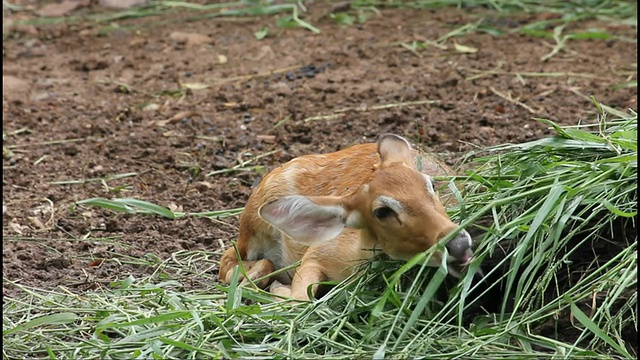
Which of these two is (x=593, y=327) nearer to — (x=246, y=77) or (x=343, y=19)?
(x=246, y=77)

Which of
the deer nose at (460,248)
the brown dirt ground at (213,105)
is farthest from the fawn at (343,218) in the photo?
the brown dirt ground at (213,105)

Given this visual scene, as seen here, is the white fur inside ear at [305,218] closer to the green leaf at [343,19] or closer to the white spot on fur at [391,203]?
the white spot on fur at [391,203]

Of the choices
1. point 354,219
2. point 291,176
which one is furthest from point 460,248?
point 291,176

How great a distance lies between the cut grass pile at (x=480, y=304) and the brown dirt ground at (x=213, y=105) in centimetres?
99

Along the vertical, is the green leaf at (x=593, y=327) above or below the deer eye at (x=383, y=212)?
below

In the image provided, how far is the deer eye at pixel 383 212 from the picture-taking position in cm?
517

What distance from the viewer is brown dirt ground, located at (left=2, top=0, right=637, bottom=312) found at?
7.07 m

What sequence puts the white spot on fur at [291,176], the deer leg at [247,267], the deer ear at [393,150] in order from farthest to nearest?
the white spot on fur at [291,176] < the deer leg at [247,267] < the deer ear at [393,150]

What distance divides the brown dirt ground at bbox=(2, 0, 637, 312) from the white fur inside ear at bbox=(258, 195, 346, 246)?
51.6 inches

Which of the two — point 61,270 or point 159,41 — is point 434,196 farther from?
point 159,41

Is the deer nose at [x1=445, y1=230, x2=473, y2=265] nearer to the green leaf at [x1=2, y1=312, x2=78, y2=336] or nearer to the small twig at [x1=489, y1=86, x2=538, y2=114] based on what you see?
the green leaf at [x1=2, y1=312, x2=78, y2=336]

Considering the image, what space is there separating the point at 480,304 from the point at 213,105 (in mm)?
4633

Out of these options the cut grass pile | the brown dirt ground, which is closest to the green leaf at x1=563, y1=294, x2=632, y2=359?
the cut grass pile

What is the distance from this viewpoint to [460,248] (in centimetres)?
488
